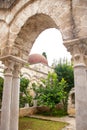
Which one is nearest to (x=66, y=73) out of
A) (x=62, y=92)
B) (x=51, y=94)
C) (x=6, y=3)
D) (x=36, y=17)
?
(x=62, y=92)

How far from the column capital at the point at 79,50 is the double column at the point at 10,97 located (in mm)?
2168

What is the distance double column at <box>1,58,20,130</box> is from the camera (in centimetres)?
513

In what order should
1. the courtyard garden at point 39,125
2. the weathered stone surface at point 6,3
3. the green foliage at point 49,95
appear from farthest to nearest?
1. the green foliage at point 49,95
2. the courtyard garden at point 39,125
3. the weathered stone surface at point 6,3

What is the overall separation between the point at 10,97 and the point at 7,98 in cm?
10

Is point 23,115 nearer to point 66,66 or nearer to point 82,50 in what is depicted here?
point 66,66

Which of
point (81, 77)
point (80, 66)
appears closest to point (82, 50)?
point (80, 66)

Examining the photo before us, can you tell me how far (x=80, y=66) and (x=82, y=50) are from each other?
0.38 meters

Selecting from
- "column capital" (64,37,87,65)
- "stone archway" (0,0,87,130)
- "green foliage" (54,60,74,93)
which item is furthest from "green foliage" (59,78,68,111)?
"column capital" (64,37,87,65)

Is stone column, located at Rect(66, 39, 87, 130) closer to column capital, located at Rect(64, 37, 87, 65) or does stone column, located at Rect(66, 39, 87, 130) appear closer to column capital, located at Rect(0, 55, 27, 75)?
column capital, located at Rect(64, 37, 87, 65)

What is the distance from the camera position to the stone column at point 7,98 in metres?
5.06

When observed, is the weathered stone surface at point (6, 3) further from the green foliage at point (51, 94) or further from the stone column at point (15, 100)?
the green foliage at point (51, 94)

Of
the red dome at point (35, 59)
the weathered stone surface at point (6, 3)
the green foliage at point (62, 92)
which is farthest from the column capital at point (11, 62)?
the red dome at point (35, 59)

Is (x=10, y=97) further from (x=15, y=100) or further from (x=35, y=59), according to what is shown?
(x=35, y=59)

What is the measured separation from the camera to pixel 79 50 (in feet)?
13.5
